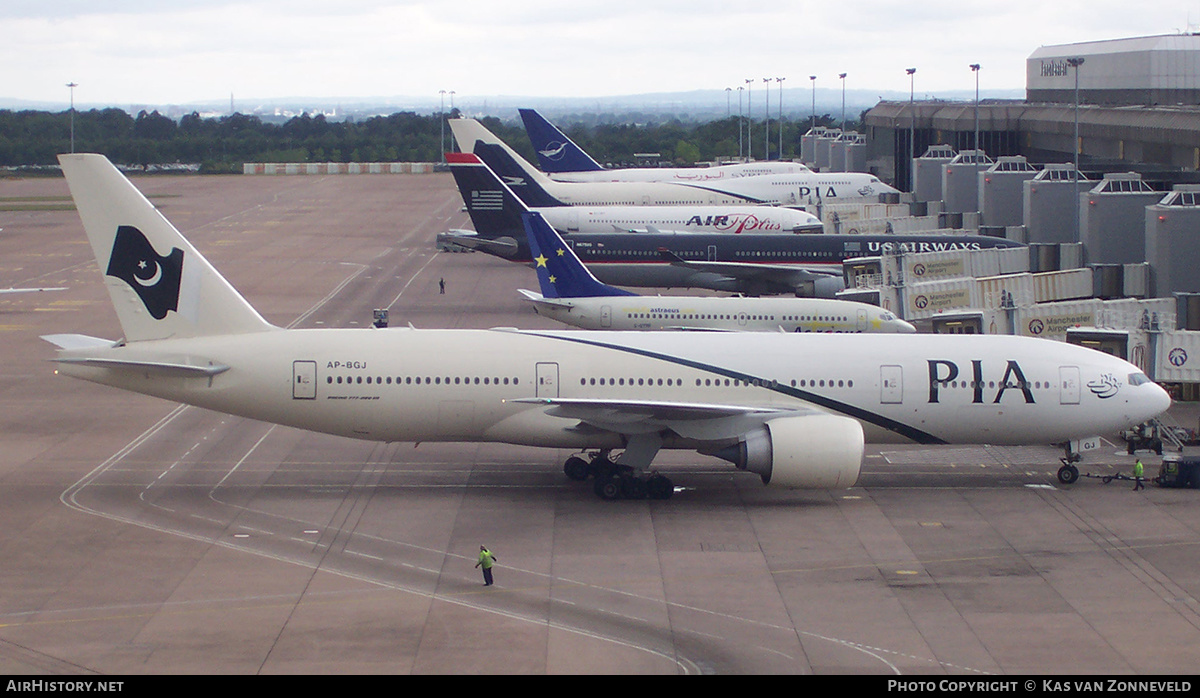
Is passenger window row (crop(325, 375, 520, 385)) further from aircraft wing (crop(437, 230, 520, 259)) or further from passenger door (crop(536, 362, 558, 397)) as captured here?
aircraft wing (crop(437, 230, 520, 259))

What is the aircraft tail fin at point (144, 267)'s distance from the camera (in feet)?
106

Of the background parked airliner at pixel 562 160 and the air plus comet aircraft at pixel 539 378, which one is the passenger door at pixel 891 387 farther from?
the background parked airliner at pixel 562 160

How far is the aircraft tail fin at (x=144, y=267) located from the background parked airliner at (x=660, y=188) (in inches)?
1875

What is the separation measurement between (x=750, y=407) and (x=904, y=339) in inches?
198

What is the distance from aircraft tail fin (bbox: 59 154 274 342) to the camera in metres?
32.4

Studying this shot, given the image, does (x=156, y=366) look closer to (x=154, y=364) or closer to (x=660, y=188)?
(x=154, y=364)

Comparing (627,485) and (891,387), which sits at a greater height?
(891,387)

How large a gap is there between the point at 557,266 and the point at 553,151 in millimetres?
65928

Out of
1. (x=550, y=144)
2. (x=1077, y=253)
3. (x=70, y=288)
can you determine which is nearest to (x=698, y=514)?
(x=1077, y=253)

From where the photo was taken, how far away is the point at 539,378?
1303 inches

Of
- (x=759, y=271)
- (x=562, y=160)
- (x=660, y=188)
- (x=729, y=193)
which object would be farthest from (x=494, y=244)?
(x=562, y=160)

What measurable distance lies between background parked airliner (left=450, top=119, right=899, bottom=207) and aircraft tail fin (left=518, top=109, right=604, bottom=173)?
18.1 m

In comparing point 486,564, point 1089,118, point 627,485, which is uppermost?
point 1089,118

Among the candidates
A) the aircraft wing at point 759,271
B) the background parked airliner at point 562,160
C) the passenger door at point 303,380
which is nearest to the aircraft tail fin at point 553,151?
the background parked airliner at point 562,160
